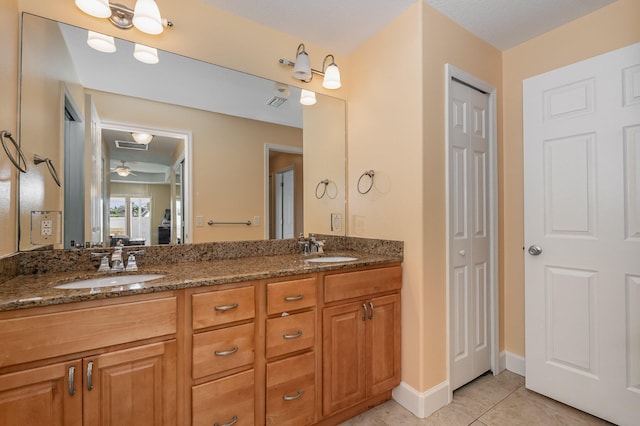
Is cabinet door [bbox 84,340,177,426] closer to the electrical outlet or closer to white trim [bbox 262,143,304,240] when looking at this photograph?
the electrical outlet

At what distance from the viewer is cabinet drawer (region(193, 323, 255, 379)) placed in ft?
4.04

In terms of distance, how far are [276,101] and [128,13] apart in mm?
917

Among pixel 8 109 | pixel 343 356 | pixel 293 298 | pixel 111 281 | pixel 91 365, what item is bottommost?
pixel 343 356

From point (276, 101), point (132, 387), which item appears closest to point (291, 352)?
point (132, 387)

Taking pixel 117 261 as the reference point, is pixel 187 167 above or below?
above

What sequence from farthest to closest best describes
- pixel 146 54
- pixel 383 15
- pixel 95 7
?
pixel 383 15, pixel 146 54, pixel 95 7

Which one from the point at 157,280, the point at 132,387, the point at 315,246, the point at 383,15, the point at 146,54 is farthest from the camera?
the point at 315,246

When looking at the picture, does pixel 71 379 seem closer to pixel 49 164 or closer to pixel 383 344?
pixel 49 164

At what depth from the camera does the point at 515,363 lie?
7.24ft

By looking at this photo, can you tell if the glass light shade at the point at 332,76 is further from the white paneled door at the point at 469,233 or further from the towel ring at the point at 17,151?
the towel ring at the point at 17,151

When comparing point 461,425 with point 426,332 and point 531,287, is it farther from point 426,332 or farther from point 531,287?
point 531,287

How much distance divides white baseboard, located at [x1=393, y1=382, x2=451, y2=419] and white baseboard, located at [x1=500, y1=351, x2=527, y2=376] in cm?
73

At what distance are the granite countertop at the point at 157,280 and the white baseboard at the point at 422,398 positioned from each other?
0.77 metres

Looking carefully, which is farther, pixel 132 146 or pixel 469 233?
pixel 469 233
